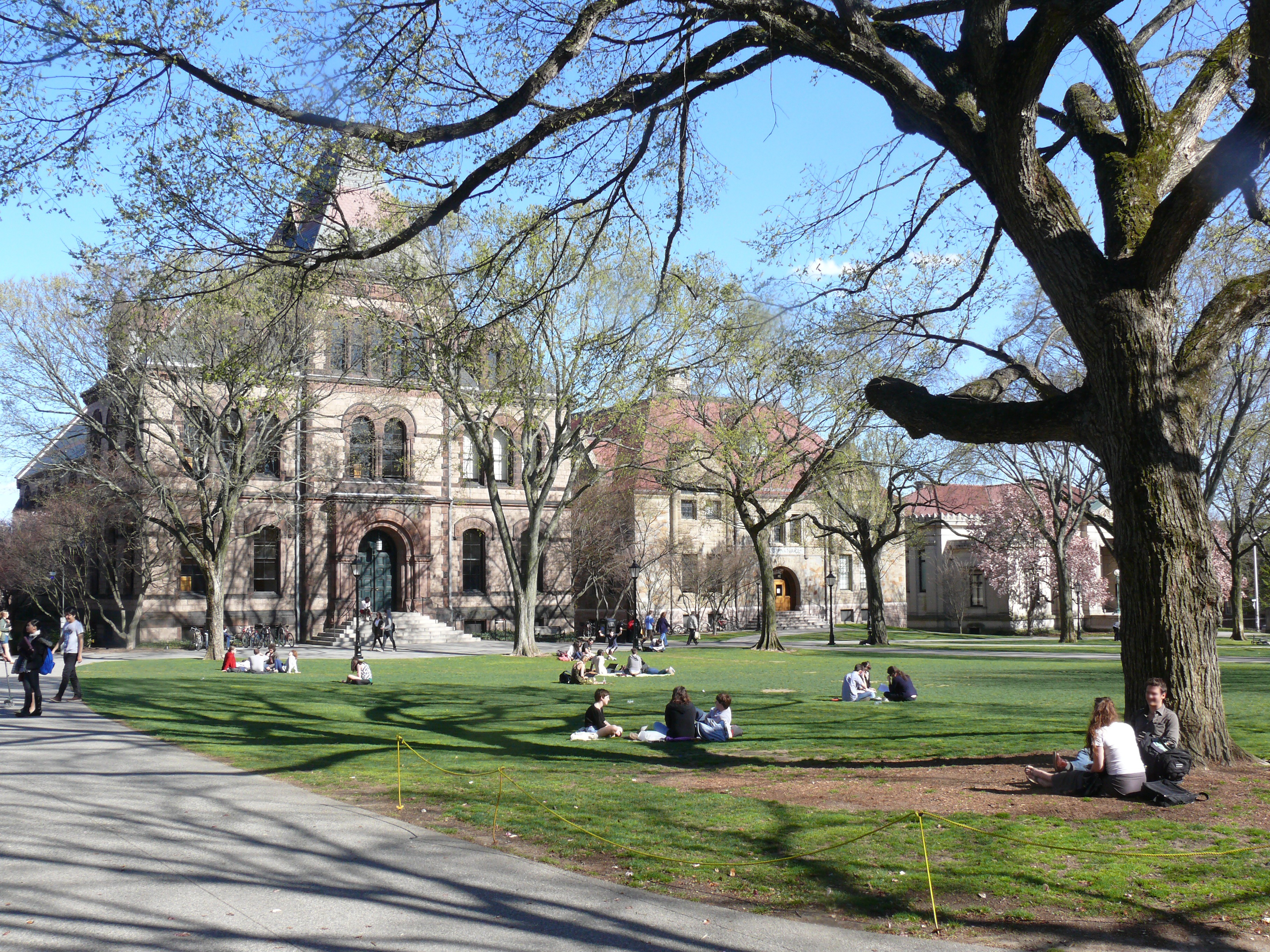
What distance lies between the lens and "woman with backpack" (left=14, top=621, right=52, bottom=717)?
601 inches

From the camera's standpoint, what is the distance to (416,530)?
45.0m

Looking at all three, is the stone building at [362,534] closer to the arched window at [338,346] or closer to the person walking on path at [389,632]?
the arched window at [338,346]

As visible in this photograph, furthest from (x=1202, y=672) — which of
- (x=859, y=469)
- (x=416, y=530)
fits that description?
(x=416, y=530)

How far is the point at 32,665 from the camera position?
15.3 m

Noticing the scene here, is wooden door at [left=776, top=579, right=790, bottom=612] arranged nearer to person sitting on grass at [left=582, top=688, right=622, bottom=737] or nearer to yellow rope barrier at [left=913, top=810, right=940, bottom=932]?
person sitting on grass at [left=582, top=688, right=622, bottom=737]

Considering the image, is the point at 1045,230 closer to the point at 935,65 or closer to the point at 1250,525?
the point at 935,65

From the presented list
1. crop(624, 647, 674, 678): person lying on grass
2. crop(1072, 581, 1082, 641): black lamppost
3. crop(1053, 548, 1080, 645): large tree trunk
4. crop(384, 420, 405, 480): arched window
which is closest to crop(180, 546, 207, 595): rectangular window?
crop(384, 420, 405, 480): arched window

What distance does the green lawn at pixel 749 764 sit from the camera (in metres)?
6.44

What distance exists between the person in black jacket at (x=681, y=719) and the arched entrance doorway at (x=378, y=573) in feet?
107

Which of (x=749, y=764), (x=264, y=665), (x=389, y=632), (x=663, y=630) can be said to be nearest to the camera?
(x=749, y=764)

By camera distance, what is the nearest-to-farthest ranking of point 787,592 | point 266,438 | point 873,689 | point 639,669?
1. point 873,689
2. point 639,669
3. point 266,438
4. point 787,592

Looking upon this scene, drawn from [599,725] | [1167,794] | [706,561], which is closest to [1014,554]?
[706,561]

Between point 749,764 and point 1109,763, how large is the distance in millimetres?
3900

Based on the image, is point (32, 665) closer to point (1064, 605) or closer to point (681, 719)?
point (681, 719)
